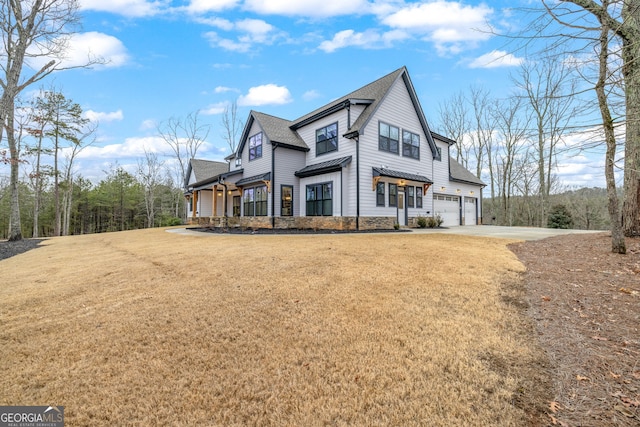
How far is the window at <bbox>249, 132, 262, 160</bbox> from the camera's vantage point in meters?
17.6

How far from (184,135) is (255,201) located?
69.4 feet

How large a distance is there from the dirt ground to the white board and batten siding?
28.5 feet

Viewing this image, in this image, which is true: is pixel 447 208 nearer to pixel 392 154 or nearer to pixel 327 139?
pixel 392 154

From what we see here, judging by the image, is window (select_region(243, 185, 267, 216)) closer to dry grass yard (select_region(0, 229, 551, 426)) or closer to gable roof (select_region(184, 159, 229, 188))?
gable roof (select_region(184, 159, 229, 188))

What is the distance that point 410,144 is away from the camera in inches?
674

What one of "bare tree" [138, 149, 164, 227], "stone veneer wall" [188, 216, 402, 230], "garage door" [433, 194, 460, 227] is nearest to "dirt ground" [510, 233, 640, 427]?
"stone veneer wall" [188, 216, 402, 230]

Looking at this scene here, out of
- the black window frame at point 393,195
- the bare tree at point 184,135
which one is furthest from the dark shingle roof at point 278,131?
→ the bare tree at point 184,135

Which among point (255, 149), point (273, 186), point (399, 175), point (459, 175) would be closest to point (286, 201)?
point (273, 186)

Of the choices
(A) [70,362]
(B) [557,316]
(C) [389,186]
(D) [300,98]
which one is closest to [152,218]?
(D) [300,98]

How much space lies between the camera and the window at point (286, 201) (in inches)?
652

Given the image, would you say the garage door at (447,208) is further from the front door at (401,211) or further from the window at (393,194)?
the window at (393,194)

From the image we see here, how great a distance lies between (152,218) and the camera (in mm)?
32969

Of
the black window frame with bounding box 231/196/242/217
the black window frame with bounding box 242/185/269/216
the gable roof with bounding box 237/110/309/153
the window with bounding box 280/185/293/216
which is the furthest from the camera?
the black window frame with bounding box 231/196/242/217

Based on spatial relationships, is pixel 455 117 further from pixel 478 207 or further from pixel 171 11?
pixel 171 11
